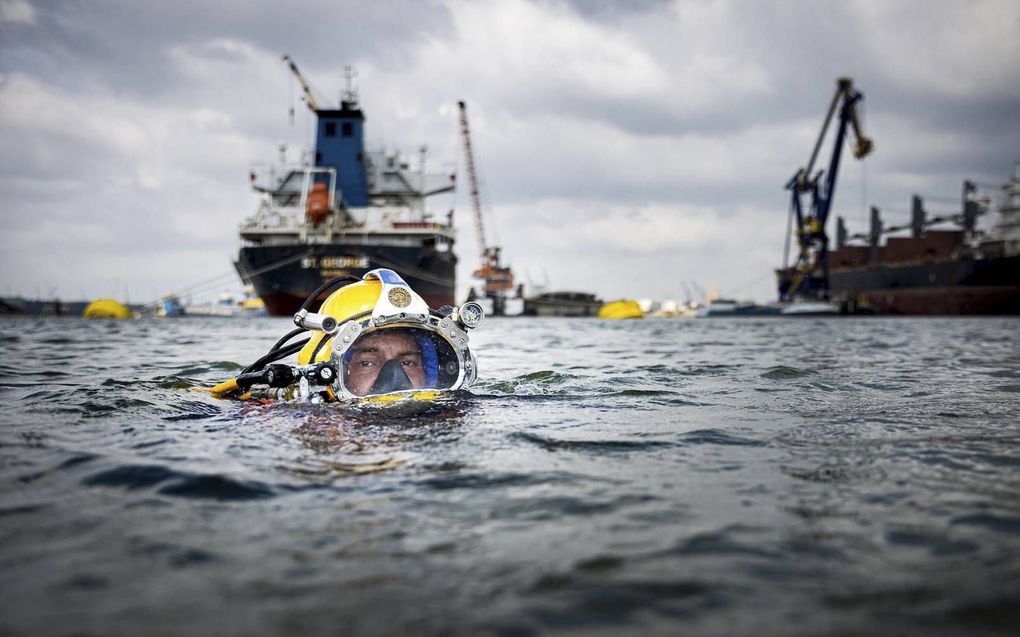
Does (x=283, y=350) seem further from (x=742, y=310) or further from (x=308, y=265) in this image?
(x=742, y=310)

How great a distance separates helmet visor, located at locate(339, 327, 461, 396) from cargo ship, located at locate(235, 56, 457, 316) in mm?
21664

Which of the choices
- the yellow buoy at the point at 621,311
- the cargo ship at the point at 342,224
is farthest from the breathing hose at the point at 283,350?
the yellow buoy at the point at 621,311

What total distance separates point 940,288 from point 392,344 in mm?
54727

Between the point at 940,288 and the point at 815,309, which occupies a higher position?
the point at 940,288

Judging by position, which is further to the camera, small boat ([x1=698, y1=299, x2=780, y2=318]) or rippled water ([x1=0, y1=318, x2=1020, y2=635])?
small boat ([x1=698, y1=299, x2=780, y2=318])

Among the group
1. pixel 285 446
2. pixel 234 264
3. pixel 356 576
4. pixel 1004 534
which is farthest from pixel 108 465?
pixel 234 264

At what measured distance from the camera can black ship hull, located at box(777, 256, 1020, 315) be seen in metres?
46.4

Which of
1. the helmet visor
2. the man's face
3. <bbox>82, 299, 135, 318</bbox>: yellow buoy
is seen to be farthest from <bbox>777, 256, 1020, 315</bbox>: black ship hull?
<bbox>82, 299, 135, 318</bbox>: yellow buoy

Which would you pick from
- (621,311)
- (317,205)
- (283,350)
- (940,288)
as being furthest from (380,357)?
(621,311)

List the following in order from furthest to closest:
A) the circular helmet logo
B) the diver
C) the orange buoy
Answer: the orange buoy, the circular helmet logo, the diver

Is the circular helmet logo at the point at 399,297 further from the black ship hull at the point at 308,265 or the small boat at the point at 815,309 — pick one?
the small boat at the point at 815,309

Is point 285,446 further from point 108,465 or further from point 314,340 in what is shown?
point 314,340

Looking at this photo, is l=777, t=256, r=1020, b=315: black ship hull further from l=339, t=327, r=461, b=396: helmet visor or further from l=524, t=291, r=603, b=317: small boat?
l=339, t=327, r=461, b=396: helmet visor

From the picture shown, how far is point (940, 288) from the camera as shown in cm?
5009
